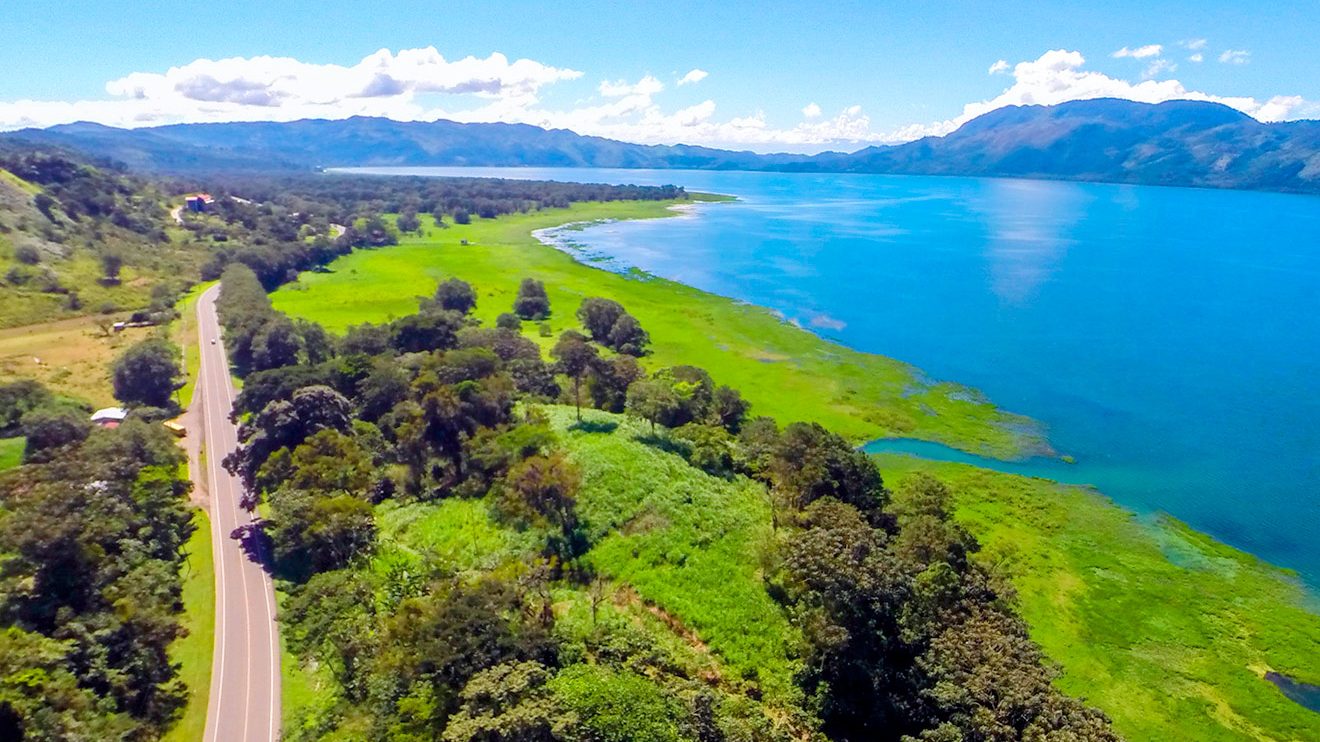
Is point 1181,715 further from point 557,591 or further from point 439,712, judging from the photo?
point 439,712

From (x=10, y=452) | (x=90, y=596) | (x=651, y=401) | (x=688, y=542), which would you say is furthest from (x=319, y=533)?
(x=10, y=452)

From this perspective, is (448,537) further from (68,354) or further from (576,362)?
(68,354)

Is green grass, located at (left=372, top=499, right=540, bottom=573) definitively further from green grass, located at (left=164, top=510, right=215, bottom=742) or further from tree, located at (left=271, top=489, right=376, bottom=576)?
green grass, located at (left=164, top=510, right=215, bottom=742)

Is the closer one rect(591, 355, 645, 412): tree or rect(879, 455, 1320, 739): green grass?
rect(879, 455, 1320, 739): green grass

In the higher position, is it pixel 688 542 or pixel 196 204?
pixel 196 204

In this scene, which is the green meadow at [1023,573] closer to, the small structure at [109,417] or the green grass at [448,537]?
the green grass at [448,537]

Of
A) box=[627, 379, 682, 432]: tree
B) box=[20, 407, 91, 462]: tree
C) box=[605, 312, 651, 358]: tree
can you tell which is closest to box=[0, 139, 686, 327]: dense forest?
box=[20, 407, 91, 462]: tree

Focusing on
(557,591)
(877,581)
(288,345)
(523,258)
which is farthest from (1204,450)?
(523,258)
